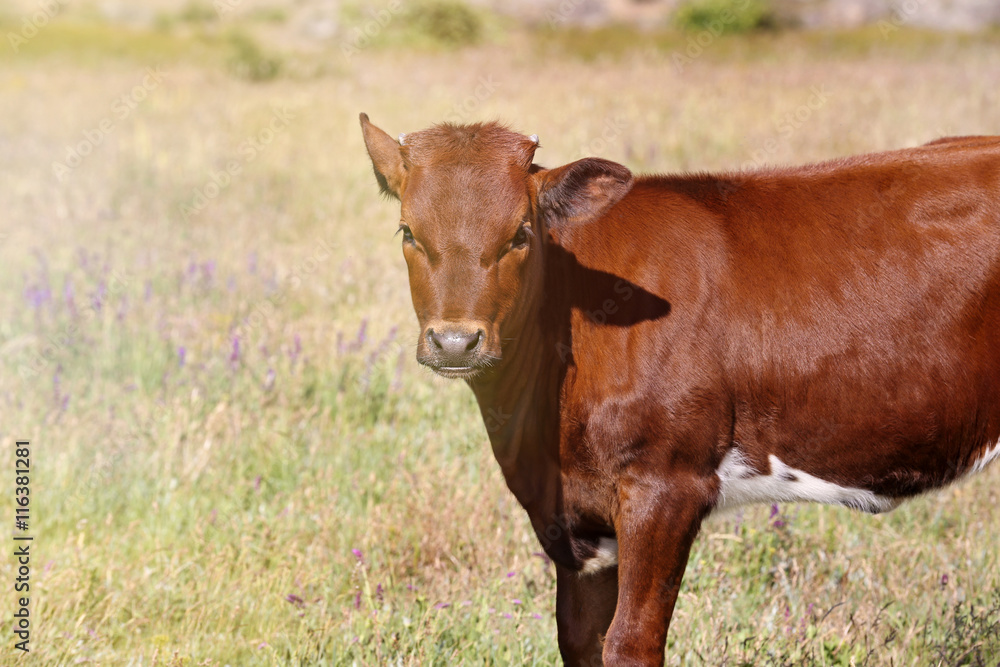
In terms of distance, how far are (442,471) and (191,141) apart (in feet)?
26.8

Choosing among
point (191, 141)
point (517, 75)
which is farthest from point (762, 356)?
point (517, 75)

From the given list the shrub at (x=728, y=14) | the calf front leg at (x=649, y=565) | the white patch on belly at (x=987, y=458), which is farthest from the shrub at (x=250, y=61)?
the white patch on belly at (x=987, y=458)

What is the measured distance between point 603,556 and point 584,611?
0.94ft

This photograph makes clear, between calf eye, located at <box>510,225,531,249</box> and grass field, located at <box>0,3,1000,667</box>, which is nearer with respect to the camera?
calf eye, located at <box>510,225,531,249</box>

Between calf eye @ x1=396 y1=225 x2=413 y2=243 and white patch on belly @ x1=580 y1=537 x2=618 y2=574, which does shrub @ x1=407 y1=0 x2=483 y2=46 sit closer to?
calf eye @ x1=396 y1=225 x2=413 y2=243

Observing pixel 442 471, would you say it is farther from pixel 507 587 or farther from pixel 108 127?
pixel 108 127

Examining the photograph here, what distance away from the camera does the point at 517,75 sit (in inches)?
597

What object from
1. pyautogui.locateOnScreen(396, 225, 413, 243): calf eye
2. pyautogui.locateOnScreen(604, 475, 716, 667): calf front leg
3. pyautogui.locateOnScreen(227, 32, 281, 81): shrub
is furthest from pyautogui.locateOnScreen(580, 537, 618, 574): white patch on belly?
pyautogui.locateOnScreen(227, 32, 281, 81): shrub

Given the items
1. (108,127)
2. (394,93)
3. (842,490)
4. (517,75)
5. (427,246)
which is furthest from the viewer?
(517,75)

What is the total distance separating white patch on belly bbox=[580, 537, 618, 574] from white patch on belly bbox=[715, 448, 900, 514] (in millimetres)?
387

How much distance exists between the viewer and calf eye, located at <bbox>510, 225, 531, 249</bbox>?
312cm

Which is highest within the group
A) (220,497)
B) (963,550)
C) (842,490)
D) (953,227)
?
(953,227)

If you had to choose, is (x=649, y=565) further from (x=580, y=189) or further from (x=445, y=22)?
(x=445, y=22)

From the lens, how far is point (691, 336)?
317cm
